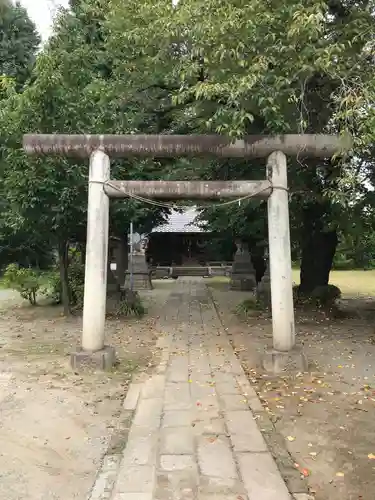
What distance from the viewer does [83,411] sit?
512 cm

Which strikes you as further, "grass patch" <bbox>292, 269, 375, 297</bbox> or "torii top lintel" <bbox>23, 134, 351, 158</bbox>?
"grass patch" <bbox>292, 269, 375, 297</bbox>

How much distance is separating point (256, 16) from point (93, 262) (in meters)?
3.97

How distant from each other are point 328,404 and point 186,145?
398cm

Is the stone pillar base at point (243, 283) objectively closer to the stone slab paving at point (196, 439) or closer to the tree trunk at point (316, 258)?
the tree trunk at point (316, 258)

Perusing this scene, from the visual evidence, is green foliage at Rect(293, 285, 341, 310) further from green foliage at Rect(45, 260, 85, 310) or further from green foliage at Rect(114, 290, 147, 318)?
green foliage at Rect(45, 260, 85, 310)

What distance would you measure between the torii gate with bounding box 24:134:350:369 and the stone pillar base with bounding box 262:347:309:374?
0.03 meters

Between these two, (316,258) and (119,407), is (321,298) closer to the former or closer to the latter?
(316,258)

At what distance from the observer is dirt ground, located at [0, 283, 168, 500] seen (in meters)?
3.60

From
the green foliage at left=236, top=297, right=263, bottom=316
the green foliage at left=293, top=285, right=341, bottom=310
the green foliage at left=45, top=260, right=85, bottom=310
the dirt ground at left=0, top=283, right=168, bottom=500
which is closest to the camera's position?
the dirt ground at left=0, top=283, right=168, bottom=500

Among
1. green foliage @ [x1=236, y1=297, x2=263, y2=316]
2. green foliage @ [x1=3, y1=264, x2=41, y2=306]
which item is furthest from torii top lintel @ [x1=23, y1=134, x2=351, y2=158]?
green foliage @ [x1=3, y1=264, x2=41, y2=306]

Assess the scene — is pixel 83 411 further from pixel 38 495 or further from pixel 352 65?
pixel 352 65

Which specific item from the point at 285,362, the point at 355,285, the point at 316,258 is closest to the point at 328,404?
the point at 285,362

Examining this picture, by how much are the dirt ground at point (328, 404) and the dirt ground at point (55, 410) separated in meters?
1.74

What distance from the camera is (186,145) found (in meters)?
6.81
